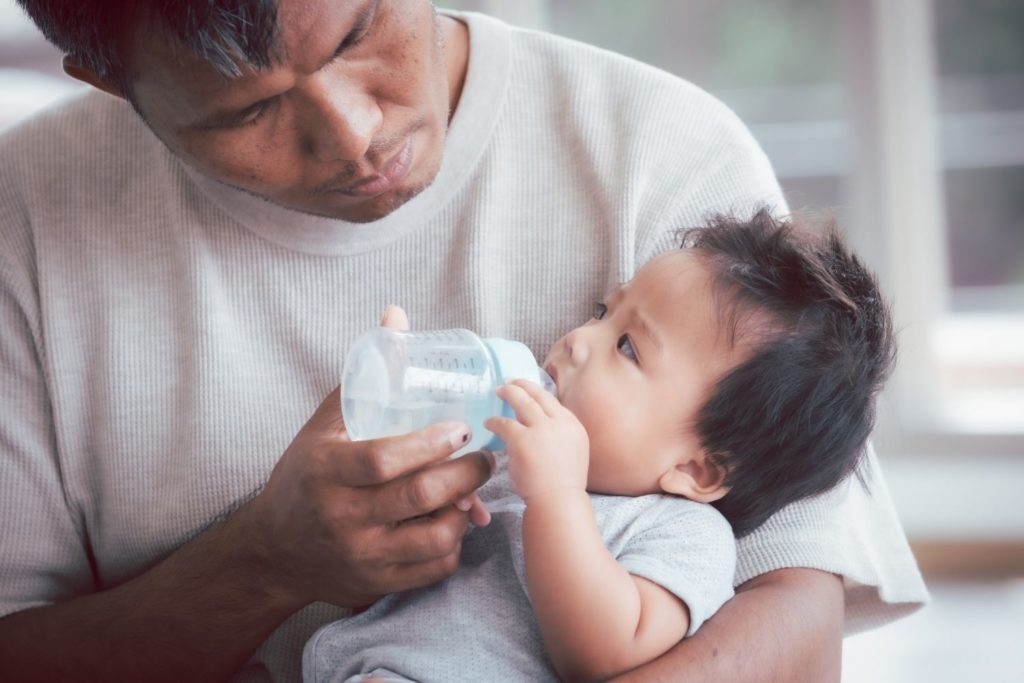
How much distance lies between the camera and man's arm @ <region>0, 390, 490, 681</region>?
3.70 feet

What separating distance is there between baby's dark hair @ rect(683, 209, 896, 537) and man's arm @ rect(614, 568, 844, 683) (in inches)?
3.7

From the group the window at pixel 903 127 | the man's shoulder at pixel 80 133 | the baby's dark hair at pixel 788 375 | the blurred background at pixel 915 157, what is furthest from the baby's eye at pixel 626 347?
the window at pixel 903 127

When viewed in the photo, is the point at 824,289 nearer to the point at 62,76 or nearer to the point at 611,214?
the point at 611,214

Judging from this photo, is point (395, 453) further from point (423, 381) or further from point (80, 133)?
point (80, 133)

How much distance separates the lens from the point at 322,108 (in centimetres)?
120

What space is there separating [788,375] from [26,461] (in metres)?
0.97

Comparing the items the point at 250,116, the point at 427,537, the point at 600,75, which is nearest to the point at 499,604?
the point at 427,537

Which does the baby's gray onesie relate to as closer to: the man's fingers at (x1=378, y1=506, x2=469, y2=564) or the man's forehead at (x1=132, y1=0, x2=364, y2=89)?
the man's fingers at (x1=378, y1=506, x2=469, y2=564)

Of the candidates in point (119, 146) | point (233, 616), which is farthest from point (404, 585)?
point (119, 146)

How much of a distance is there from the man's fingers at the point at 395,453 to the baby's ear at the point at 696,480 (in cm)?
29

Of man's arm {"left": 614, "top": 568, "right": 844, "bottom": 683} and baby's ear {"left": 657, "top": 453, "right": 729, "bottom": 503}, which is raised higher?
baby's ear {"left": 657, "top": 453, "right": 729, "bottom": 503}

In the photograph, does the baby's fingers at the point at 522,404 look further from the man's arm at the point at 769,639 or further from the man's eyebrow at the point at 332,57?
the man's eyebrow at the point at 332,57

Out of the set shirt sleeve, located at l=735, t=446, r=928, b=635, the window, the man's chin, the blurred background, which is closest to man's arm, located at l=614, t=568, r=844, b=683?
shirt sleeve, located at l=735, t=446, r=928, b=635

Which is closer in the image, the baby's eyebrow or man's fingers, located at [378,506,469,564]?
man's fingers, located at [378,506,469,564]
